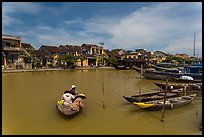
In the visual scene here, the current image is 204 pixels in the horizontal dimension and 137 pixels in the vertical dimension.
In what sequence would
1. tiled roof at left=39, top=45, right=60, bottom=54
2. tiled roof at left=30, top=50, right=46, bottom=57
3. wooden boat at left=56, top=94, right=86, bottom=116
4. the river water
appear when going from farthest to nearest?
tiled roof at left=39, top=45, right=60, bottom=54 < tiled roof at left=30, top=50, right=46, bottom=57 < wooden boat at left=56, top=94, right=86, bottom=116 < the river water

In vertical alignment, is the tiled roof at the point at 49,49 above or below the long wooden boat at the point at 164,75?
above

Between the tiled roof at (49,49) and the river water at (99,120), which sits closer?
the river water at (99,120)

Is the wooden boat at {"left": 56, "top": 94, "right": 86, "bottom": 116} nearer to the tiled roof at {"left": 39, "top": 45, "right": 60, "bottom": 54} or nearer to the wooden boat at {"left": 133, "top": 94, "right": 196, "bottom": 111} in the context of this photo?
the wooden boat at {"left": 133, "top": 94, "right": 196, "bottom": 111}

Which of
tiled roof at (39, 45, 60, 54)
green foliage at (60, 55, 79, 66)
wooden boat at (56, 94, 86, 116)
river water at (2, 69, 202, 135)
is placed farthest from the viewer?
tiled roof at (39, 45, 60, 54)

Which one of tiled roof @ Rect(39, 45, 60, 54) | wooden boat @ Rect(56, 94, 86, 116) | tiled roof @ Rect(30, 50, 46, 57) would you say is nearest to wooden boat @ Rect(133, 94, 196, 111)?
wooden boat @ Rect(56, 94, 86, 116)

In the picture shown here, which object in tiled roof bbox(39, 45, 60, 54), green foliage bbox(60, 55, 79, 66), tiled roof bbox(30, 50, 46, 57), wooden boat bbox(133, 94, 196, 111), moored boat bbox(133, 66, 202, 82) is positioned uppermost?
tiled roof bbox(39, 45, 60, 54)

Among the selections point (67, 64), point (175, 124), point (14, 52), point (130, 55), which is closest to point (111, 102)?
point (175, 124)

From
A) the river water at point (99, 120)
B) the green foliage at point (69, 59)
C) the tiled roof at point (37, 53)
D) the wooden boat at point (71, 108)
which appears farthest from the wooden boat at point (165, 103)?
the tiled roof at point (37, 53)

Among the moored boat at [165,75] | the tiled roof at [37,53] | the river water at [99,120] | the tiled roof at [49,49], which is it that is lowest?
the river water at [99,120]

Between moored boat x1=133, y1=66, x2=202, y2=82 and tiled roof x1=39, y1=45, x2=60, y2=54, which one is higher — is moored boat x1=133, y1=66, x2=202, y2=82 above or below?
below

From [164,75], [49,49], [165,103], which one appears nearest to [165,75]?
[164,75]

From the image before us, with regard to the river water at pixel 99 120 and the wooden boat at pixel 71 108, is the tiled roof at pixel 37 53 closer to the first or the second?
the river water at pixel 99 120

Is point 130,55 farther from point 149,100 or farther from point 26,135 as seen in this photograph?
point 26,135

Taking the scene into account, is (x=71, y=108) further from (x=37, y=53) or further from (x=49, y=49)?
(x=49, y=49)
